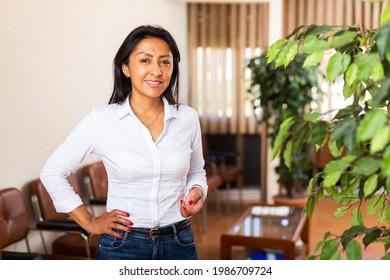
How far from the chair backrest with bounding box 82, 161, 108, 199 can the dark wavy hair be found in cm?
209

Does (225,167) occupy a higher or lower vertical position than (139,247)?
lower

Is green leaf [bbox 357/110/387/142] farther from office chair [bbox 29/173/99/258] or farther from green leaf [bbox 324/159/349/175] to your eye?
office chair [bbox 29/173/99/258]

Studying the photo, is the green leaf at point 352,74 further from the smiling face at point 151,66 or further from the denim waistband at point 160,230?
the denim waistband at point 160,230

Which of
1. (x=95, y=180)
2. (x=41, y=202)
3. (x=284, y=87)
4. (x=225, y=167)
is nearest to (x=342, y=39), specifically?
(x=41, y=202)

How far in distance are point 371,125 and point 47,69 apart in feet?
9.08

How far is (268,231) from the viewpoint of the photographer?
419cm

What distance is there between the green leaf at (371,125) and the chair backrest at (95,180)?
3202 millimetres

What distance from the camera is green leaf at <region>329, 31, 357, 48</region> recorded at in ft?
3.90

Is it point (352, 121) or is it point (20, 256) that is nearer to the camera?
point (352, 121)

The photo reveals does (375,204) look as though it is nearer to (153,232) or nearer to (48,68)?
(153,232)

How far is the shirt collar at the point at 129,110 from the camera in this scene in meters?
1.90

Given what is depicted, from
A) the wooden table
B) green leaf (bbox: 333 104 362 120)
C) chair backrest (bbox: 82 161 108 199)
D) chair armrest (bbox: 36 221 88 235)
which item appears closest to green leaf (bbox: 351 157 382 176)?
green leaf (bbox: 333 104 362 120)

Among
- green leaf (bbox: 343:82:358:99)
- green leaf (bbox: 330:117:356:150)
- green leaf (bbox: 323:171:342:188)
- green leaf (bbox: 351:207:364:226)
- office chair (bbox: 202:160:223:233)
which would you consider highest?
green leaf (bbox: 343:82:358:99)

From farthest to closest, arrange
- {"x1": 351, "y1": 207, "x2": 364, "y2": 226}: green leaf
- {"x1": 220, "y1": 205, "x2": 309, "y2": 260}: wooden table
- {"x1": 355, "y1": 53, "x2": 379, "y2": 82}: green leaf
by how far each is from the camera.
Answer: {"x1": 220, "y1": 205, "x2": 309, "y2": 260}: wooden table → {"x1": 351, "y1": 207, "x2": 364, "y2": 226}: green leaf → {"x1": 355, "y1": 53, "x2": 379, "y2": 82}: green leaf
